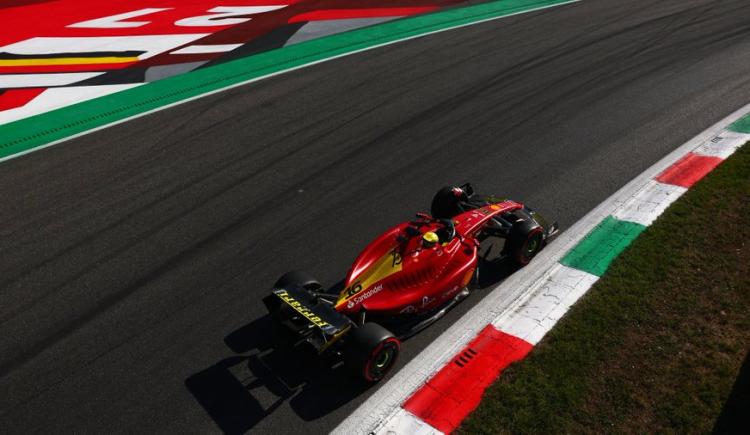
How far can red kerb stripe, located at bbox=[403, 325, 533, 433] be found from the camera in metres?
5.04

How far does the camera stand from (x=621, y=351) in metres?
5.44

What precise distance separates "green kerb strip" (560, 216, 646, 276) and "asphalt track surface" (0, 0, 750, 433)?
531 millimetres

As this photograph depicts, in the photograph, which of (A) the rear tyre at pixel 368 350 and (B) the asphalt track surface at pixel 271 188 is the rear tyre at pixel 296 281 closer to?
(B) the asphalt track surface at pixel 271 188

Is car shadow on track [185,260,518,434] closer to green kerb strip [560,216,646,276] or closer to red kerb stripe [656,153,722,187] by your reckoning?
green kerb strip [560,216,646,276]

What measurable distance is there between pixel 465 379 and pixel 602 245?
9.54 feet

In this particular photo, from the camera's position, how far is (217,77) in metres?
13.5

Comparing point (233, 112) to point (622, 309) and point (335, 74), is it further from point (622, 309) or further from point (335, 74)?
point (622, 309)

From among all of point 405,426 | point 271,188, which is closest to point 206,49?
point 271,188

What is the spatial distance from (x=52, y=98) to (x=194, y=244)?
25.2 ft

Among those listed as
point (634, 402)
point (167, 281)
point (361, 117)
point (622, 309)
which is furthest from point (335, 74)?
point (634, 402)

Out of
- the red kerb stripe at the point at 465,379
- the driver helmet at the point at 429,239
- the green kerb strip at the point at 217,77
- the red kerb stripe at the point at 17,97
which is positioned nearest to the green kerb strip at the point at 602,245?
the red kerb stripe at the point at 465,379

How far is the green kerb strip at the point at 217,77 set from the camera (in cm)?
1128

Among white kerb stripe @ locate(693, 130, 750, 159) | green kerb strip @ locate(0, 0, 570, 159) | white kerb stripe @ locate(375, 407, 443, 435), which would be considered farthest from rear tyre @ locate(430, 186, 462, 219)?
green kerb strip @ locate(0, 0, 570, 159)

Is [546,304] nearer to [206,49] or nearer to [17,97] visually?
[17,97]
